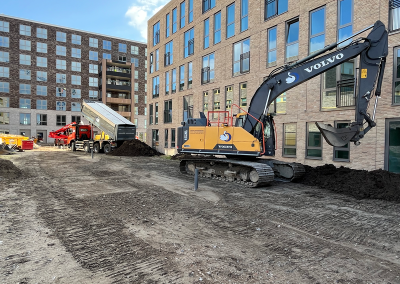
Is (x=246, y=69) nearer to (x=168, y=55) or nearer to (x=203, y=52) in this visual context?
(x=203, y=52)

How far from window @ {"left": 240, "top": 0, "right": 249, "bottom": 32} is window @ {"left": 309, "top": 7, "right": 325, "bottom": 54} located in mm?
5191

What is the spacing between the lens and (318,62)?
31.3 ft

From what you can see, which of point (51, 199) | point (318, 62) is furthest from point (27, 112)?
point (318, 62)

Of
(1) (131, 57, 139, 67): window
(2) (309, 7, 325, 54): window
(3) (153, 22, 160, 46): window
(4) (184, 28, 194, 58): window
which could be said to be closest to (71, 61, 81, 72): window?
(1) (131, 57, 139, 67): window

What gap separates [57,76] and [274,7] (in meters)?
49.3

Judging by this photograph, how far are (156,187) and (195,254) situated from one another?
5.61 metres

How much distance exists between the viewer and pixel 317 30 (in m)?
14.1

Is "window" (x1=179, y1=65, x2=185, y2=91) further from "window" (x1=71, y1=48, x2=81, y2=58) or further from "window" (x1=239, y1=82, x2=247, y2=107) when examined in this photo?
"window" (x1=71, y1=48, x2=81, y2=58)

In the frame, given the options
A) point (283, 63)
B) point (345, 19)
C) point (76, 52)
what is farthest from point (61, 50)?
point (345, 19)

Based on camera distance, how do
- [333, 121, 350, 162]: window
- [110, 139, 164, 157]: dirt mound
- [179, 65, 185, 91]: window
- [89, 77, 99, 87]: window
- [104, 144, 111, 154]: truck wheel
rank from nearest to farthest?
1. [333, 121, 350, 162]: window
2. [110, 139, 164, 157]: dirt mound
3. [104, 144, 111, 154]: truck wheel
4. [179, 65, 185, 91]: window
5. [89, 77, 99, 87]: window

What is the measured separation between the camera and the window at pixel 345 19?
12694 millimetres

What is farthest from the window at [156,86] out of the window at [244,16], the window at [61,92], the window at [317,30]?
the window at [61,92]

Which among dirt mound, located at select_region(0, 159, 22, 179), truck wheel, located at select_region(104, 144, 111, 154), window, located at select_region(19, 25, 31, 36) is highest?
window, located at select_region(19, 25, 31, 36)

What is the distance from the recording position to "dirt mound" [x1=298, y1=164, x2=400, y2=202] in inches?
327
